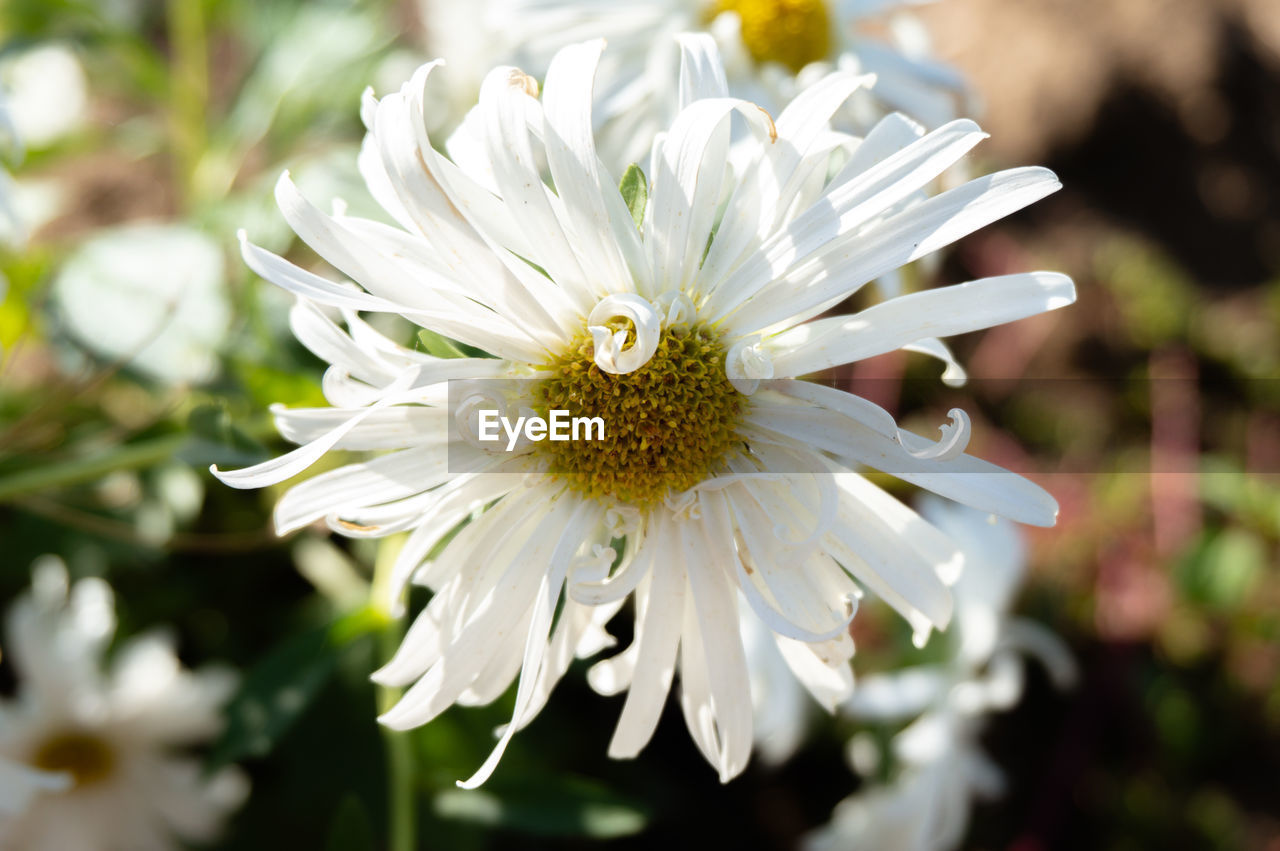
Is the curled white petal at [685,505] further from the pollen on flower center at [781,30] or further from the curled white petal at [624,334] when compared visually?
the pollen on flower center at [781,30]

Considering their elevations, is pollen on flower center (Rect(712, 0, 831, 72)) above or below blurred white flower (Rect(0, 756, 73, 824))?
above

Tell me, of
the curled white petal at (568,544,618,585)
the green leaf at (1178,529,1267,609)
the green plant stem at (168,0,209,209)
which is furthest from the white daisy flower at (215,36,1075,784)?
the green leaf at (1178,529,1267,609)

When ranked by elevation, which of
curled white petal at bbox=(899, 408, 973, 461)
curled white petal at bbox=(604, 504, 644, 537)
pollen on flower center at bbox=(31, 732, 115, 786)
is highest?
curled white petal at bbox=(899, 408, 973, 461)

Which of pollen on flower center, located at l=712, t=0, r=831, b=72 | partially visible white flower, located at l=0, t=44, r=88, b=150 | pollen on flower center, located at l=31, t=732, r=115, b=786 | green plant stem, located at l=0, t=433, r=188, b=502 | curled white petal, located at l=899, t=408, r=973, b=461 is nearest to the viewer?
curled white petal, located at l=899, t=408, r=973, b=461

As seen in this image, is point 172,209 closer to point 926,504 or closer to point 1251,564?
point 926,504

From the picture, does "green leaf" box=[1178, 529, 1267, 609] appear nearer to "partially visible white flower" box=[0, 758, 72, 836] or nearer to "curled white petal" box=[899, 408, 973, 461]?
"curled white petal" box=[899, 408, 973, 461]

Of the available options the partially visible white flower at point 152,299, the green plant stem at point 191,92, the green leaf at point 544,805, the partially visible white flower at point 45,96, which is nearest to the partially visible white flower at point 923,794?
the green leaf at point 544,805

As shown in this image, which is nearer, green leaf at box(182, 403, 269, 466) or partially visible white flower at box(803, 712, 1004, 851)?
green leaf at box(182, 403, 269, 466)
